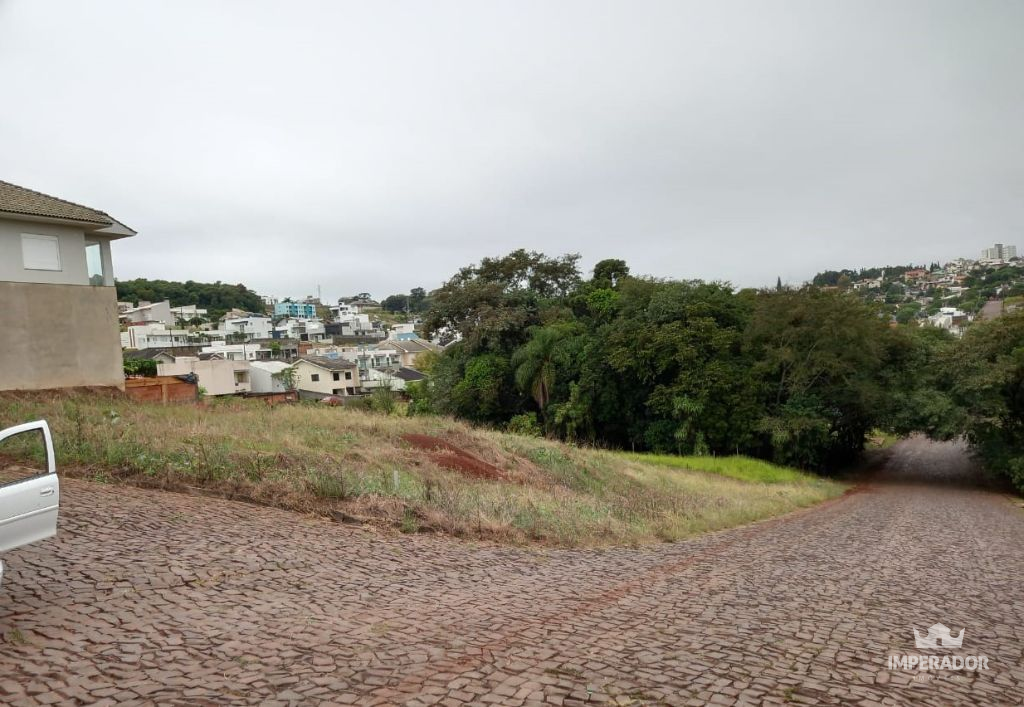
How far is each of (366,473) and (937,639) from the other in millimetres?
8898

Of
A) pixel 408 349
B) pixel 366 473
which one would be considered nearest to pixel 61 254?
pixel 366 473

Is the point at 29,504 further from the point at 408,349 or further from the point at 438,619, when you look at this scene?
the point at 408,349

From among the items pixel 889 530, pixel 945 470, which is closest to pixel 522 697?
pixel 889 530

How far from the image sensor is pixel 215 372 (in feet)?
175

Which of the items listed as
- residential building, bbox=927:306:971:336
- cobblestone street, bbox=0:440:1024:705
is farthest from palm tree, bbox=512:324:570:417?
cobblestone street, bbox=0:440:1024:705

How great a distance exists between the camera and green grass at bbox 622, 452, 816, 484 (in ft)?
87.0

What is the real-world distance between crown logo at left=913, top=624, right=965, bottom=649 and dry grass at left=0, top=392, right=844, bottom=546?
200 inches

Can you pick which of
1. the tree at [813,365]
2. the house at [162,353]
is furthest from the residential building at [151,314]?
the tree at [813,365]

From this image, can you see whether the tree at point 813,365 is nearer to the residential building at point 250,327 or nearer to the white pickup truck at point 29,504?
the white pickup truck at point 29,504

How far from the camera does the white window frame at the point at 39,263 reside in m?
18.4

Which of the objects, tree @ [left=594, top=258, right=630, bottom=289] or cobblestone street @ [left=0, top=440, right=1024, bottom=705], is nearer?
cobblestone street @ [left=0, top=440, right=1024, bottom=705]

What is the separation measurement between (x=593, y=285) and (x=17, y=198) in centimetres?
3636

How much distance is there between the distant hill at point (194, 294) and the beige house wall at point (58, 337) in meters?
115

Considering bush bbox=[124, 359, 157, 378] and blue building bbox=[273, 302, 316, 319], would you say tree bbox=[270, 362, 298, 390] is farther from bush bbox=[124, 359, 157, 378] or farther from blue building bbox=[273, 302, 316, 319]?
blue building bbox=[273, 302, 316, 319]
